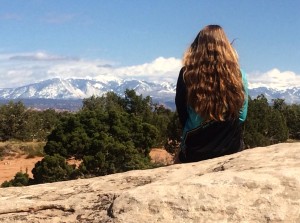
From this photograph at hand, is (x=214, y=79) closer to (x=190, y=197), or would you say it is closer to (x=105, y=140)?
(x=190, y=197)

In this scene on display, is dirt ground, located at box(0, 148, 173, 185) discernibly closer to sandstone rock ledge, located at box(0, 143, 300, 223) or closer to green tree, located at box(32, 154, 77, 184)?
green tree, located at box(32, 154, 77, 184)

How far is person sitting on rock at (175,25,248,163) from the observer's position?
4082 mm

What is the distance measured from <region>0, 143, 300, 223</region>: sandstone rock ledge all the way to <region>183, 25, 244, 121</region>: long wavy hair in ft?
1.53

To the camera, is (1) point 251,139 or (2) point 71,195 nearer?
(2) point 71,195

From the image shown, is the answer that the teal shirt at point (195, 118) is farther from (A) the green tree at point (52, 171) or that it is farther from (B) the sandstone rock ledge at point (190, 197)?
(A) the green tree at point (52, 171)

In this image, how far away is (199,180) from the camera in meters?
3.21

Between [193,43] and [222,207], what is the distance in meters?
1.91

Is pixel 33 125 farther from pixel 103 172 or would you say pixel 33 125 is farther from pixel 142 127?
pixel 103 172

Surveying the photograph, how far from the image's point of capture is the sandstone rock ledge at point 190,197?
2896 mm

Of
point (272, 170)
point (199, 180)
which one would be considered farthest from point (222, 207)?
point (272, 170)

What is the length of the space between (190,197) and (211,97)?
4.23ft

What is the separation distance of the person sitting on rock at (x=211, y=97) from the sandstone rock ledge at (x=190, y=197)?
0.37m

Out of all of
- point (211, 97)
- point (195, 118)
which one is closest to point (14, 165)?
point (195, 118)

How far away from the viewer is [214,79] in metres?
4.09
